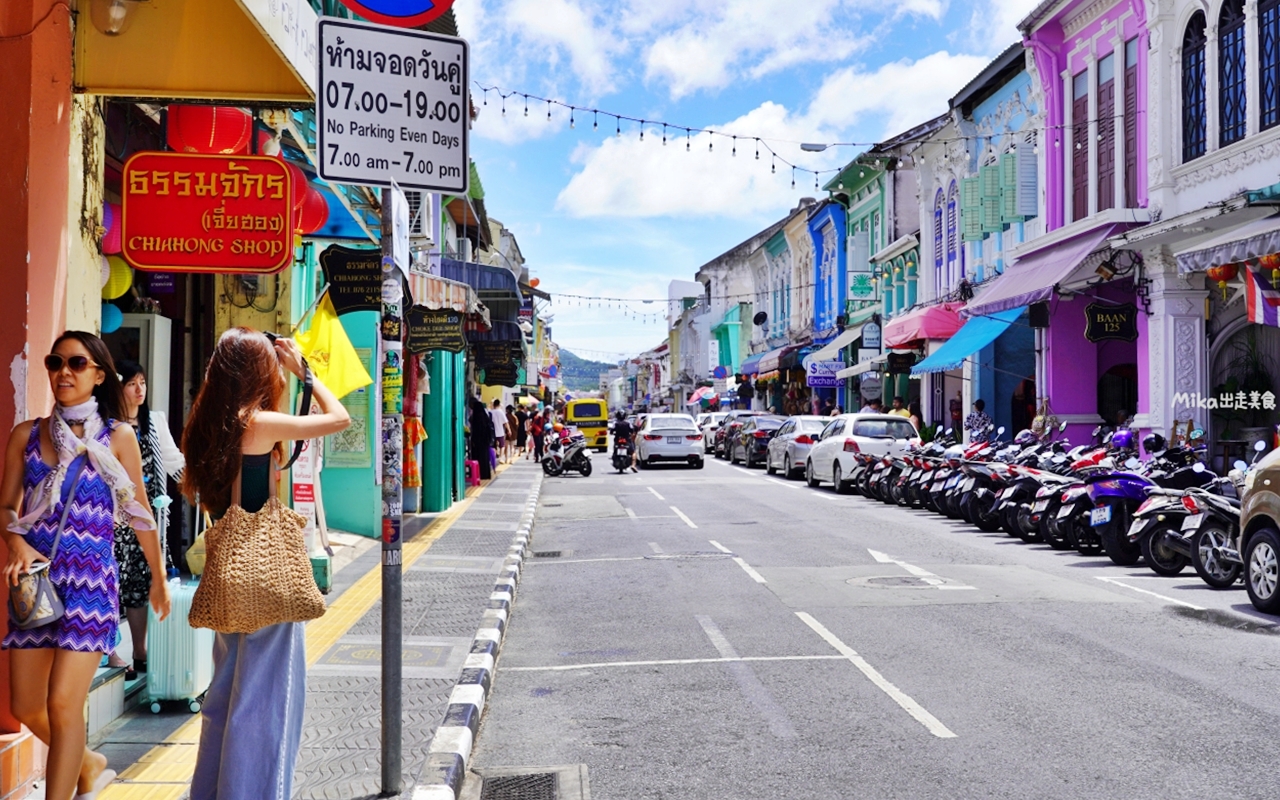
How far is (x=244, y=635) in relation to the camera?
13.4 ft

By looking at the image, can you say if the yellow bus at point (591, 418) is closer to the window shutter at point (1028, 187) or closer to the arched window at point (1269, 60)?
the window shutter at point (1028, 187)

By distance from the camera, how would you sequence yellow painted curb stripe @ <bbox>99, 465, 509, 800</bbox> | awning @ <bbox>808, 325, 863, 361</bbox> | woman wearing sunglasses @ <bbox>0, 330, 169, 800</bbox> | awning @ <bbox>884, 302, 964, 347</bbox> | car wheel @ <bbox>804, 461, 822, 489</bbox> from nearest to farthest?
woman wearing sunglasses @ <bbox>0, 330, 169, 800</bbox>, yellow painted curb stripe @ <bbox>99, 465, 509, 800</bbox>, car wheel @ <bbox>804, 461, 822, 489</bbox>, awning @ <bbox>884, 302, 964, 347</bbox>, awning @ <bbox>808, 325, 863, 361</bbox>

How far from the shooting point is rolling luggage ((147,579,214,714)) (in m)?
6.11

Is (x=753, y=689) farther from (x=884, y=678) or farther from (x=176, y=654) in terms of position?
(x=176, y=654)

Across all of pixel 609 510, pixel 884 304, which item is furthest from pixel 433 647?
pixel 884 304

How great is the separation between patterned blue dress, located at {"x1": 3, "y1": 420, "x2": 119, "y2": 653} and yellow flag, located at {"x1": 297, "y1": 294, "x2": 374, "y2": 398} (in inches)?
221

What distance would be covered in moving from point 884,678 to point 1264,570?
12.8 feet

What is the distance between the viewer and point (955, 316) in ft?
89.5

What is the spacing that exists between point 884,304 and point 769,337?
70.9ft

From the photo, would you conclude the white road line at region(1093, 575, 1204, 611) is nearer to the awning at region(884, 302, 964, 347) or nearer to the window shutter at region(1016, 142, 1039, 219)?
the window shutter at region(1016, 142, 1039, 219)

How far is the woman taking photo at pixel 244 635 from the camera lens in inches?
159

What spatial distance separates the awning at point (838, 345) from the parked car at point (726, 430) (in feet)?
9.28

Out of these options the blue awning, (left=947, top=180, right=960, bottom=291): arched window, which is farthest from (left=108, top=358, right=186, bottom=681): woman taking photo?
(left=947, top=180, right=960, bottom=291): arched window

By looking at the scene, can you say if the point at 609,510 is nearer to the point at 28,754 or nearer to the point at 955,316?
the point at 955,316
